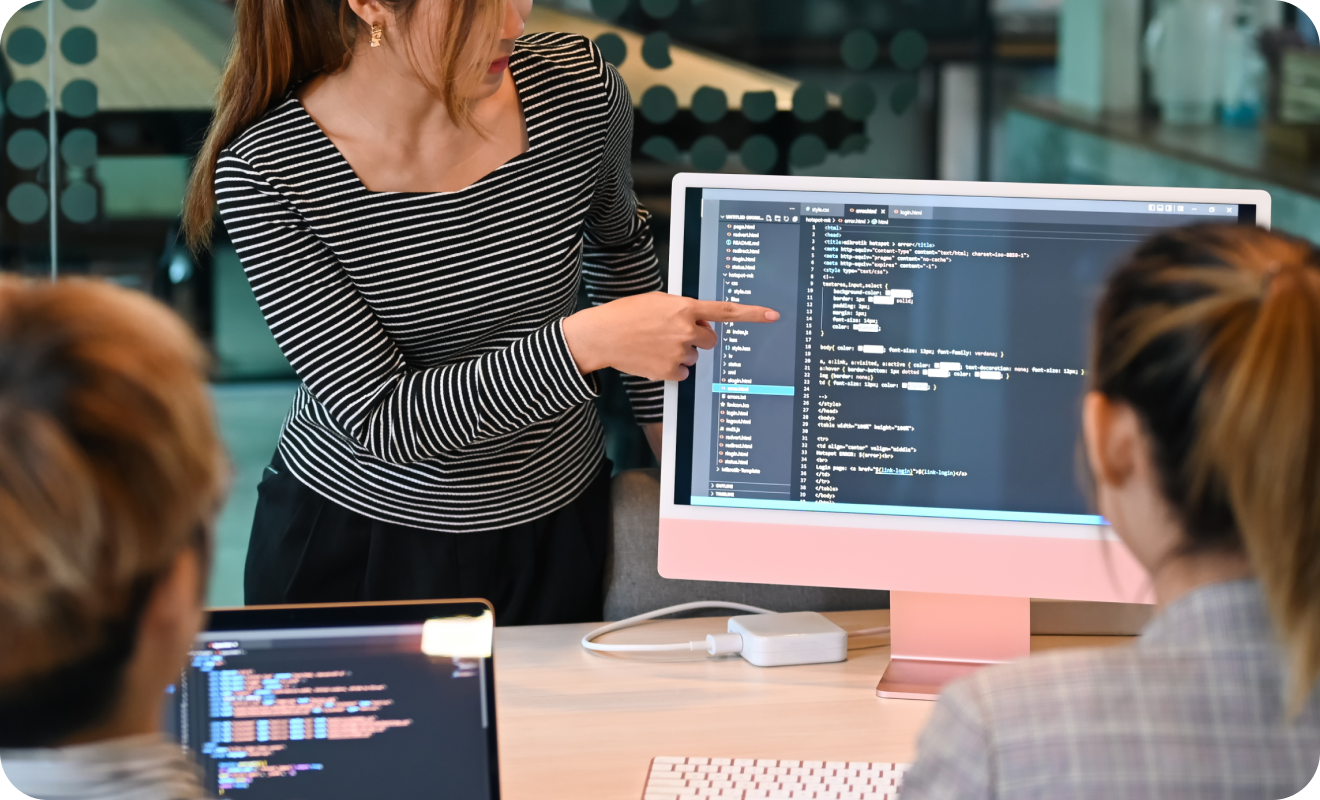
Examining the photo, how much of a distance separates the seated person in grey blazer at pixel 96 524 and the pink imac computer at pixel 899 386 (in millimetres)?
681

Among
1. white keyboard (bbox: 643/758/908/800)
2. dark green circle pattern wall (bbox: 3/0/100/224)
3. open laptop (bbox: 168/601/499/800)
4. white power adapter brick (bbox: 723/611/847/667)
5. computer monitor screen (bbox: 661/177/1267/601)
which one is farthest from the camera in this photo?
dark green circle pattern wall (bbox: 3/0/100/224)

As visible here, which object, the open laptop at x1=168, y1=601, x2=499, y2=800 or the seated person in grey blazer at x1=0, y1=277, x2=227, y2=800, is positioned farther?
the open laptop at x1=168, y1=601, x2=499, y2=800

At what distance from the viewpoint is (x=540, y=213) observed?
59.9 inches

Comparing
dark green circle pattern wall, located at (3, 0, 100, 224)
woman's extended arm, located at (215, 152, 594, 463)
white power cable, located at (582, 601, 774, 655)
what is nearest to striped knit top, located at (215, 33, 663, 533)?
woman's extended arm, located at (215, 152, 594, 463)

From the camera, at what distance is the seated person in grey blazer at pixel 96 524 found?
0.58 metres

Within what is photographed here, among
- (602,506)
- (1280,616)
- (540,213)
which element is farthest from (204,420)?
(602,506)

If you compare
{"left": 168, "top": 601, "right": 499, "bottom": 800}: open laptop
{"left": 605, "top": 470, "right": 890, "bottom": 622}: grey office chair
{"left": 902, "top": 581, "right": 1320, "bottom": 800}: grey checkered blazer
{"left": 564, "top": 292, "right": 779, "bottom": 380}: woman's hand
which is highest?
{"left": 564, "top": 292, "right": 779, "bottom": 380}: woman's hand

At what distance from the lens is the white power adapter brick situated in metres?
1.38

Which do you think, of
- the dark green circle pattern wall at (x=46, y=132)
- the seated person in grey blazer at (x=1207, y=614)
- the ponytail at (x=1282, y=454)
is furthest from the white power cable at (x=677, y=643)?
the dark green circle pattern wall at (x=46, y=132)

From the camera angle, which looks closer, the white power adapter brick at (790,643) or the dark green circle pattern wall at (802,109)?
the white power adapter brick at (790,643)

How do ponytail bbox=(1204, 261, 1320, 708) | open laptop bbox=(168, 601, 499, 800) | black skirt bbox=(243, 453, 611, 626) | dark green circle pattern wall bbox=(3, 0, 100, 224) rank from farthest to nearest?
dark green circle pattern wall bbox=(3, 0, 100, 224)
black skirt bbox=(243, 453, 611, 626)
open laptop bbox=(168, 601, 499, 800)
ponytail bbox=(1204, 261, 1320, 708)

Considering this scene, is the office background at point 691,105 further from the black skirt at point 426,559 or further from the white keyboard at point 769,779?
the white keyboard at point 769,779

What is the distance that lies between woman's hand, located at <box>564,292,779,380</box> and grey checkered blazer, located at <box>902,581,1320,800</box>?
0.59 m

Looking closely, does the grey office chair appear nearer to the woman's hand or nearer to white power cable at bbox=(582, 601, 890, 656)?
white power cable at bbox=(582, 601, 890, 656)
